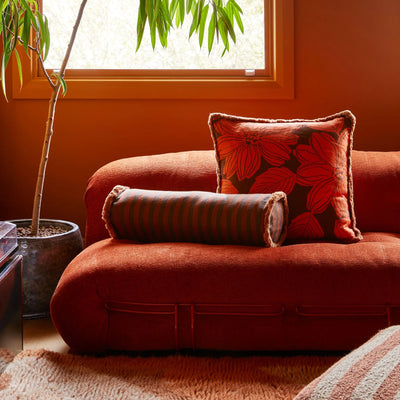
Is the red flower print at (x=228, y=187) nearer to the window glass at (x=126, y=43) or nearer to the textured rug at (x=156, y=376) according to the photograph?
the textured rug at (x=156, y=376)

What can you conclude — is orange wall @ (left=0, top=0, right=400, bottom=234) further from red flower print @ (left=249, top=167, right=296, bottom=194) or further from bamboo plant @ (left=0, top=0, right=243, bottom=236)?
red flower print @ (left=249, top=167, right=296, bottom=194)

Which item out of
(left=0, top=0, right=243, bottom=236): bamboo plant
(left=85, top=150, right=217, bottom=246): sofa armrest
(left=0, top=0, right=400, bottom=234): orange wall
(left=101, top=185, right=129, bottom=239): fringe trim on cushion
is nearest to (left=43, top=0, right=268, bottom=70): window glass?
(left=0, top=0, right=400, bottom=234): orange wall

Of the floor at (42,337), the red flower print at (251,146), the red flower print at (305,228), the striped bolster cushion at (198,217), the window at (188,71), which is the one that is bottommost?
the floor at (42,337)

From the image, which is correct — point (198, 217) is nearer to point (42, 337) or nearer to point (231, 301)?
point (231, 301)

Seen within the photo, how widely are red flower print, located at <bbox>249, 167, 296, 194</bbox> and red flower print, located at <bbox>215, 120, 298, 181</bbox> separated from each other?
33 mm

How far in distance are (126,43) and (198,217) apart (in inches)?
52.9

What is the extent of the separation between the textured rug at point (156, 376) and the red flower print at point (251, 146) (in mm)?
738

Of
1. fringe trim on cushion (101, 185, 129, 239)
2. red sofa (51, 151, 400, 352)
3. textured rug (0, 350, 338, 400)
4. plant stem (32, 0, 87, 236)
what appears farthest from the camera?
plant stem (32, 0, 87, 236)

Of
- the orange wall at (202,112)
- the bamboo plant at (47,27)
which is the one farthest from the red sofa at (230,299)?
the orange wall at (202,112)

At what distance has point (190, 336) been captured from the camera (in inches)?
69.8

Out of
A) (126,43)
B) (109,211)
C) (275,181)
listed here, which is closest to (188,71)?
(126,43)

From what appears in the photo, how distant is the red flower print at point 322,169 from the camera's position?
6.88 feet

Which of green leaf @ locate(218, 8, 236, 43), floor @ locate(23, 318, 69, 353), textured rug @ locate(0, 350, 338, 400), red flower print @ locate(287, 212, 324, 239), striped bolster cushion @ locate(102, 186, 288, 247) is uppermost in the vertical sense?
green leaf @ locate(218, 8, 236, 43)

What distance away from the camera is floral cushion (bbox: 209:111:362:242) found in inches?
82.2
